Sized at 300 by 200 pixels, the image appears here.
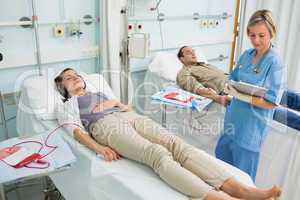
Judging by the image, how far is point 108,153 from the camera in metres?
1.81

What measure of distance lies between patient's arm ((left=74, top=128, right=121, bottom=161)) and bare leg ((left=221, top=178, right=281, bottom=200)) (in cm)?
64

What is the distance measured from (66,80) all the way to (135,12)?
1113mm

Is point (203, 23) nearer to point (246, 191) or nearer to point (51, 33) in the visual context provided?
point (51, 33)

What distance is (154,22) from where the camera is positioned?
323 cm

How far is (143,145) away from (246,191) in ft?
1.93

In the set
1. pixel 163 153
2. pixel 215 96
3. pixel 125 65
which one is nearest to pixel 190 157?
pixel 163 153

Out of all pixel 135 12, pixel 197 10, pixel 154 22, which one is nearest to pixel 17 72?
pixel 135 12

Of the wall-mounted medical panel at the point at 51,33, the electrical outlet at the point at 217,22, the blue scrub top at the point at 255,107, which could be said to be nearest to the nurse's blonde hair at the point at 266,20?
the blue scrub top at the point at 255,107

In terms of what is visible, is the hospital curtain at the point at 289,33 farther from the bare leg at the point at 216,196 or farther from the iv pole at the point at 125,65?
the bare leg at the point at 216,196

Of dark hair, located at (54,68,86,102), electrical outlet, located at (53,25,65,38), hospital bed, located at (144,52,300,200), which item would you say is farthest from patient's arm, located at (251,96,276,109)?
electrical outlet, located at (53,25,65,38)

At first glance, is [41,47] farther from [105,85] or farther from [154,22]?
[154,22]

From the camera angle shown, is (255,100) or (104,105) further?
(104,105)

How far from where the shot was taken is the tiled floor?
7.70 ft

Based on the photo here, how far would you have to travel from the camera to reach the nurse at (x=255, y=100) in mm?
1934
